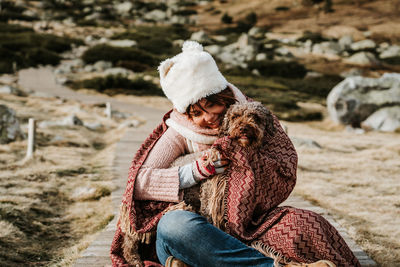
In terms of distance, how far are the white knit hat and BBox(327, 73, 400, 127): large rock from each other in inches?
467

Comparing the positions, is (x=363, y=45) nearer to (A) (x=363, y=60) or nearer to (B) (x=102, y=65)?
(A) (x=363, y=60)

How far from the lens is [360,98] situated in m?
13.7

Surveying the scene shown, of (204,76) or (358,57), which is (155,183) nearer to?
(204,76)

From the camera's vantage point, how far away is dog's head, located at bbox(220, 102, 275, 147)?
2.22 metres

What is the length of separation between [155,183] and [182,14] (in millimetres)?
47913

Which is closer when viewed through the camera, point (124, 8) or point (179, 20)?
point (179, 20)

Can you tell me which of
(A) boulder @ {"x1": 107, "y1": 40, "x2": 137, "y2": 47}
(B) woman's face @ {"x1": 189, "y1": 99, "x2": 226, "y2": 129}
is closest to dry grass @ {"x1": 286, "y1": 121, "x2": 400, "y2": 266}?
(B) woman's face @ {"x1": 189, "y1": 99, "x2": 226, "y2": 129}

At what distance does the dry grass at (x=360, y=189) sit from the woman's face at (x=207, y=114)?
169cm

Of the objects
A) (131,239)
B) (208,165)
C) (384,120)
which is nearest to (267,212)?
(208,165)

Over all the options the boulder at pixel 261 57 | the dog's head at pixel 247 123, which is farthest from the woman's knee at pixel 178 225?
the boulder at pixel 261 57

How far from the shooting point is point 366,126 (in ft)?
44.0

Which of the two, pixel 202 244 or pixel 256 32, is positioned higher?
pixel 202 244

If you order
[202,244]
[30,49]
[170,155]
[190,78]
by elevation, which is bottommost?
[30,49]

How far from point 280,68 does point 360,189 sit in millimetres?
18896
